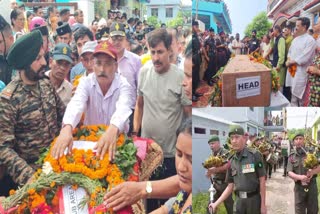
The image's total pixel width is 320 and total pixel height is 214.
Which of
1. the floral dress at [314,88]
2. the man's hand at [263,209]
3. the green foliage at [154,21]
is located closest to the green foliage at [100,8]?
the green foliage at [154,21]

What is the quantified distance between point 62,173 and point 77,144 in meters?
0.24

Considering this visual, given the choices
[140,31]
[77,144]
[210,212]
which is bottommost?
[210,212]

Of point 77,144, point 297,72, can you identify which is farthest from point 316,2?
point 77,144

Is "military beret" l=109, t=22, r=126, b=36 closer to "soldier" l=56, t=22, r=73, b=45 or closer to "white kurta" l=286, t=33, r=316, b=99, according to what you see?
"soldier" l=56, t=22, r=73, b=45

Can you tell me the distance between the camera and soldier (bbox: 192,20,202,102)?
3.69 m

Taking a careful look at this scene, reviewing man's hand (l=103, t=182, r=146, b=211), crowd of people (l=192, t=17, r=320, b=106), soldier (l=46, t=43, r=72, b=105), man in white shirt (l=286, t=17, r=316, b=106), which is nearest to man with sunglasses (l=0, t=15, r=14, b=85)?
soldier (l=46, t=43, r=72, b=105)

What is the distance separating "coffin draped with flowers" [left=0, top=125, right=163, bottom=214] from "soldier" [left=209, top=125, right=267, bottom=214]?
21.2 inches

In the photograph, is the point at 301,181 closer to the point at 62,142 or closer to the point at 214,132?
the point at 214,132

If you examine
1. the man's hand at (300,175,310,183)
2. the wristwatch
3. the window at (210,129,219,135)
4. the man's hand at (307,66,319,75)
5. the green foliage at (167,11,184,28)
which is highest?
the green foliage at (167,11,184,28)

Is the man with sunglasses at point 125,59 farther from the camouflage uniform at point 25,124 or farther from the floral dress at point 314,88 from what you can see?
the floral dress at point 314,88

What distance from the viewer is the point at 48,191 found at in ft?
12.4

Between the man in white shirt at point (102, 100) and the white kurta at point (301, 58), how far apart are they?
3.85 ft

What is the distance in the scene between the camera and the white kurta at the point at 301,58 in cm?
357

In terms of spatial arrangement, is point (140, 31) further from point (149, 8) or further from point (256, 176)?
point (256, 176)
